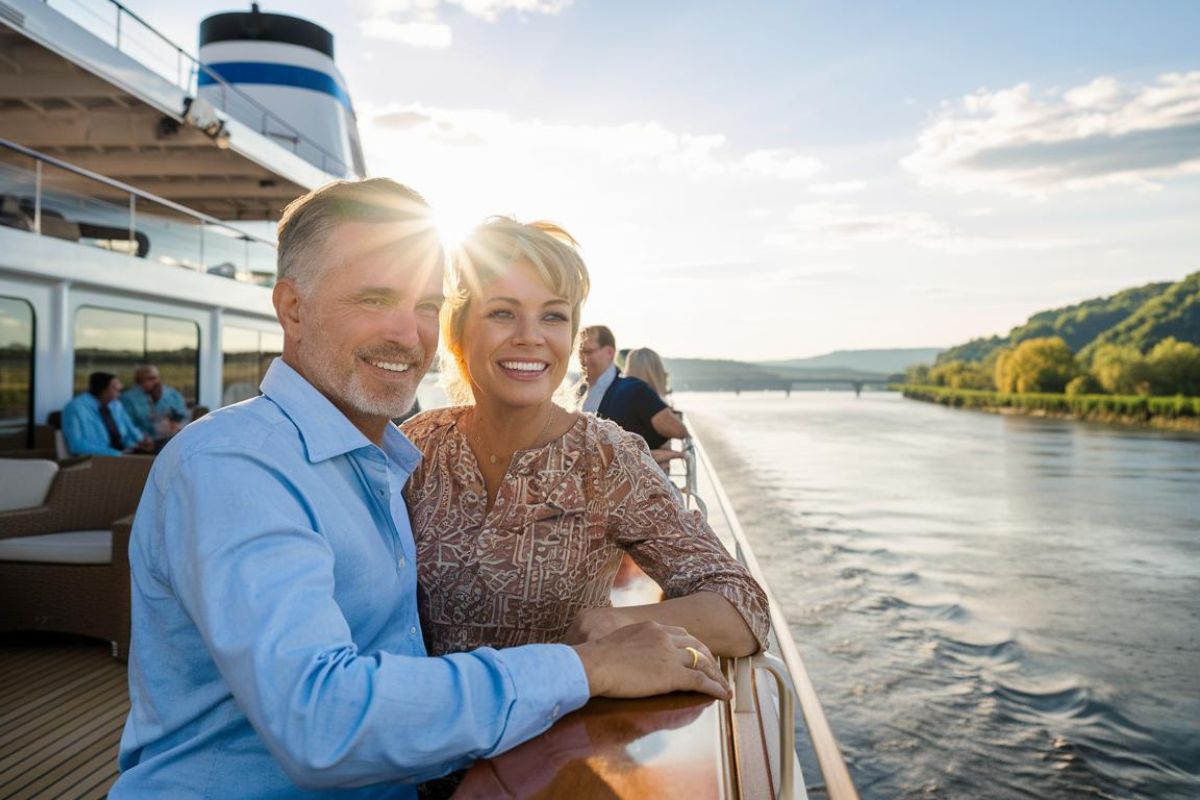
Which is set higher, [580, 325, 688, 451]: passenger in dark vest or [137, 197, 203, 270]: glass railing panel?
[137, 197, 203, 270]: glass railing panel

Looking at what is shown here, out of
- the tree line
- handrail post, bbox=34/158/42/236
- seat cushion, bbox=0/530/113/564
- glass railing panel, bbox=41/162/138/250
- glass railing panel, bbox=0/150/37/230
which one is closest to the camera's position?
seat cushion, bbox=0/530/113/564

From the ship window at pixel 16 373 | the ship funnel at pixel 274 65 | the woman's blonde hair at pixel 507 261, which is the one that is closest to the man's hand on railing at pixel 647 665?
the woman's blonde hair at pixel 507 261

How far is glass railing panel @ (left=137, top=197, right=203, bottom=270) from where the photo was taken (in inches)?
359

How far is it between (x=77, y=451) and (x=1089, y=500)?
77.6ft

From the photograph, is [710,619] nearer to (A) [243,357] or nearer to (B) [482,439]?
(B) [482,439]

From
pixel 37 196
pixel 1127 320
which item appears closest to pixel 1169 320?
pixel 1127 320

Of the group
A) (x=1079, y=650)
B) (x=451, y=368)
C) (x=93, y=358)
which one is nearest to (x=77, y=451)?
(x=93, y=358)

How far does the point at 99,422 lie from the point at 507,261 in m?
7.00

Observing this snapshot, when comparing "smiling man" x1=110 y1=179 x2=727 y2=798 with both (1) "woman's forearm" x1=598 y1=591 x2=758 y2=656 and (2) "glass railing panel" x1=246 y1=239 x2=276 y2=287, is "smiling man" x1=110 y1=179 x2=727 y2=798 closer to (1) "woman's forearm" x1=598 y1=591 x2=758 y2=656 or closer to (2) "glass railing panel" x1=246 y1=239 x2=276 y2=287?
(1) "woman's forearm" x1=598 y1=591 x2=758 y2=656

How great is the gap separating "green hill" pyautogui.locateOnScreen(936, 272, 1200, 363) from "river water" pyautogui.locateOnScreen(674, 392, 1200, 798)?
85570mm

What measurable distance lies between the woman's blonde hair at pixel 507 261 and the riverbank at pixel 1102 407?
2400 inches

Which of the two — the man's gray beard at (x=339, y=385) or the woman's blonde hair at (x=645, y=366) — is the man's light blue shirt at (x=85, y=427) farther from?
the man's gray beard at (x=339, y=385)

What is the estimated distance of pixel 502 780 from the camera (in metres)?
1.34

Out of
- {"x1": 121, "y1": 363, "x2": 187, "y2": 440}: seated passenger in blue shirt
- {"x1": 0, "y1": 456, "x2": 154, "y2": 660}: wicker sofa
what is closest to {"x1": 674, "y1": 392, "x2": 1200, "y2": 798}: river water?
{"x1": 0, "y1": 456, "x2": 154, "y2": 660}: wicker sofa
